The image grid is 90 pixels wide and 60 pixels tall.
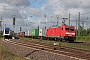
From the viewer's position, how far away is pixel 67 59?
13844 mm

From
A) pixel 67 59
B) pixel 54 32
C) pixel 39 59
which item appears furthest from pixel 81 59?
pixel 54 32

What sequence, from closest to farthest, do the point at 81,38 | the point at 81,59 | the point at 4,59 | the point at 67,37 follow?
the point at 4,59 < the point at 81,59 < the point at 67,37 < the point at 81,38

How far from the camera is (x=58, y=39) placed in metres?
41.3

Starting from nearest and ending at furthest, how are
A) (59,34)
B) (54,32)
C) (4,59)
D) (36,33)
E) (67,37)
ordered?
1. (4,59)
2. (67,37)
3. (59,34)
4. (54,32)
5. (36,33)

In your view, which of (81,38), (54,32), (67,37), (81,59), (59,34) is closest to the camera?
(81,59)

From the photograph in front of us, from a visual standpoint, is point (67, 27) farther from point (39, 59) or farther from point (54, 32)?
point (39, 59)

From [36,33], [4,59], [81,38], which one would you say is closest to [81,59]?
[4,59]

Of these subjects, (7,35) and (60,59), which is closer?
(60,59)

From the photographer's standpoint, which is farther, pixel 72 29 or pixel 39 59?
pixel 72 29

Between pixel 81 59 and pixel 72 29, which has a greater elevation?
pixel 72 29

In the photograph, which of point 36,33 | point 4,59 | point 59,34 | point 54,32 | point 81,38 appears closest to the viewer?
point 4,59

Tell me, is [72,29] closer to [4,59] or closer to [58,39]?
[58,39]

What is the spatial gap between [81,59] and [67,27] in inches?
1004

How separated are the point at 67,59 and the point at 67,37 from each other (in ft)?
78.9
